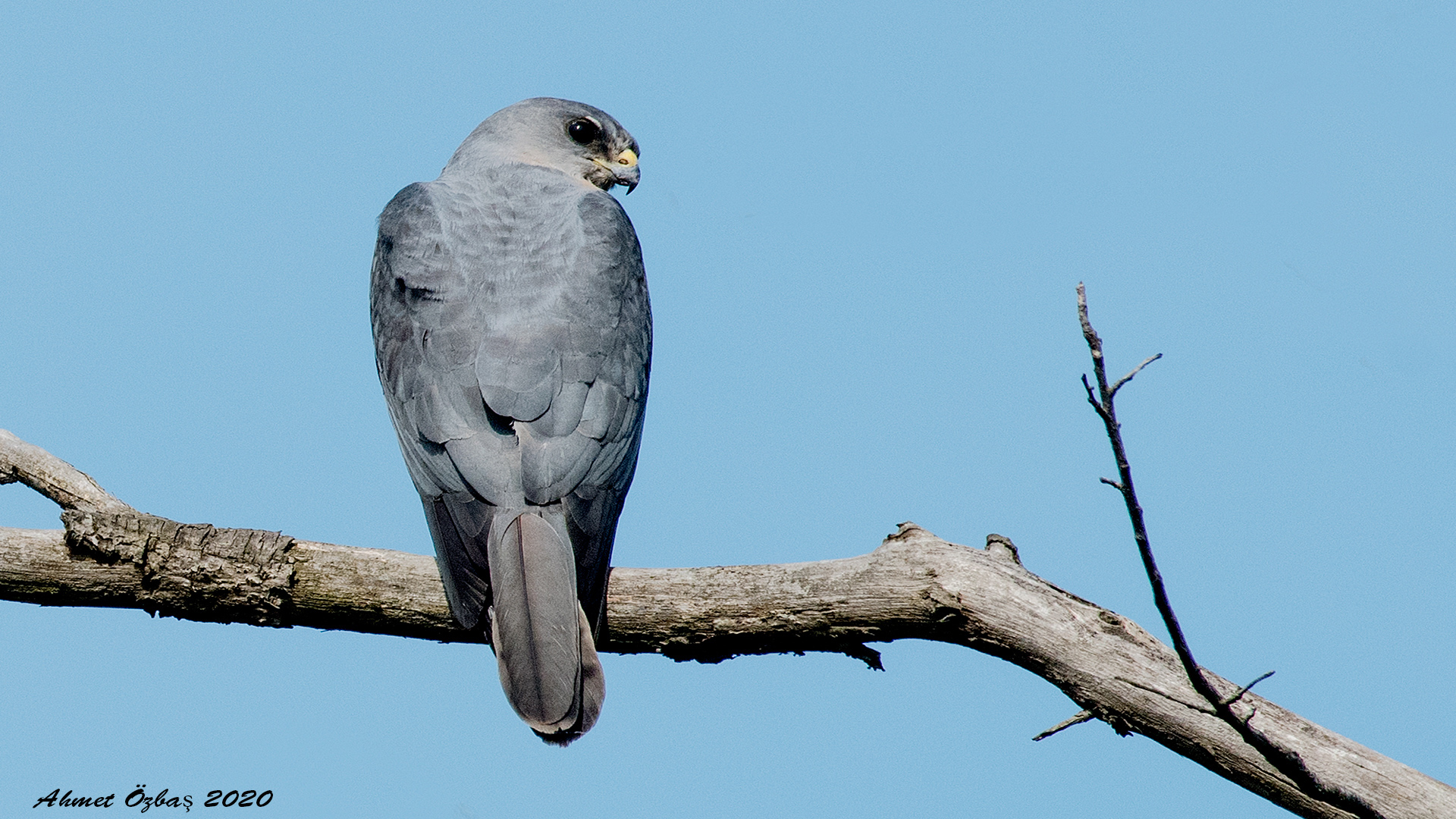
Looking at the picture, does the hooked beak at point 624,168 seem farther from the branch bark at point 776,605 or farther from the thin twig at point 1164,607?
the thin twig at point 1164,607

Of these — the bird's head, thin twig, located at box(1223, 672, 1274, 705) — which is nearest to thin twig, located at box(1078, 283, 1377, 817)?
thin twig, located at box(1223, 672, 1274, 705)

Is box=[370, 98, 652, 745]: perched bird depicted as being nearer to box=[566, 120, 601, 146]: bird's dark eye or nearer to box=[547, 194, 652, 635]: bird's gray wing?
box=[547, 194, 652, 635]: bird's gray wing

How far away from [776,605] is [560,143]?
3.16 metres

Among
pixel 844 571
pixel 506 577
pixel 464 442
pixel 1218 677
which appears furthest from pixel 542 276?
pixel 1218 677

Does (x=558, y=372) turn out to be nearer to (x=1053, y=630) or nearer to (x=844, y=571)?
(x=844, y=571)

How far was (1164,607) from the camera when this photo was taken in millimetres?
2564

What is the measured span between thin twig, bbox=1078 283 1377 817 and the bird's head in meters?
3.75

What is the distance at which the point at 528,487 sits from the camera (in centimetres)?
370

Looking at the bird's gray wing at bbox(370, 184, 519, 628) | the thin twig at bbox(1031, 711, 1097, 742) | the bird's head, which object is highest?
the bird's head

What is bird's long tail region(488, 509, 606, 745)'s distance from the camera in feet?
11.1

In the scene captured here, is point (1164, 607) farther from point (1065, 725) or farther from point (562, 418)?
point (562, 418)

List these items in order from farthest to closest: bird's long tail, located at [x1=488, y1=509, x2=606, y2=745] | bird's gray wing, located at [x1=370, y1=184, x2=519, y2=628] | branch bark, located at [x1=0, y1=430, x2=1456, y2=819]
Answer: bird's gray wing, located at [x1=370, y1=184, x2=519, y2=628] → bird's long tail, located at [x1=488, y1=509, x2=606, y2=745] → branch bark, located at [x1=0, y1=430, x2=1456, y2=819]

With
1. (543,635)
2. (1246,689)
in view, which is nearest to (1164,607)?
(1246,689)

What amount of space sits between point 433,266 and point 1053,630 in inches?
96.9
